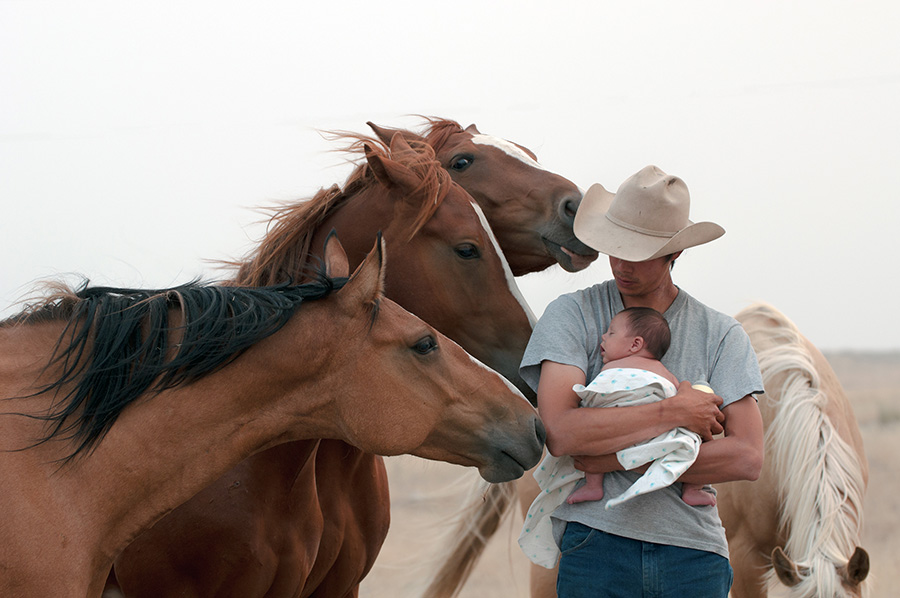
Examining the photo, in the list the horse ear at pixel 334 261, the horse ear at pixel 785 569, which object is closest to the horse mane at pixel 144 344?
the horse ear at pixel 334 261

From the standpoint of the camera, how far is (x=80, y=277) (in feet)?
7.99

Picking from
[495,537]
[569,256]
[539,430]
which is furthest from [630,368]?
[495,537]

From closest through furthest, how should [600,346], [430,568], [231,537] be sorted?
1. [600,346]
2. [231,537]
3. [430,568]

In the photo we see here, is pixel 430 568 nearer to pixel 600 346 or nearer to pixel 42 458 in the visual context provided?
pixel 600 346

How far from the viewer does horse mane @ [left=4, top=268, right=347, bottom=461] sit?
84.2 inches

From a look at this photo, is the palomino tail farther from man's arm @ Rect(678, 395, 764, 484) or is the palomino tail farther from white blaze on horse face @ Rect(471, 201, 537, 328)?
man's arm @ Rect(678, 395, 764, 484)

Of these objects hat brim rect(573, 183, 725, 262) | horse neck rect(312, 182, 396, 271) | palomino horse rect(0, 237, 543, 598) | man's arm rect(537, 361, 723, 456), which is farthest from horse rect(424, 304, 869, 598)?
palomino horse rect(0, 237, 543, 598)

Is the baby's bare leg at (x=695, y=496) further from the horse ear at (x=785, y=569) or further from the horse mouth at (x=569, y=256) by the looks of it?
the horse ear at (x=785, y=569)

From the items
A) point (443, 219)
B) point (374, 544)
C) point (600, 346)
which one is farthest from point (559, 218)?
point (374, 544)

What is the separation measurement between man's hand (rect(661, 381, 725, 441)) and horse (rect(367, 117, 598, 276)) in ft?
3.48

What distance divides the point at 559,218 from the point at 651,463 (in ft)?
4.06

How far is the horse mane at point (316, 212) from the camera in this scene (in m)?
3.07

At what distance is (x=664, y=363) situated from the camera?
2533mm

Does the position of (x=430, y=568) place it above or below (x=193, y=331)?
below
